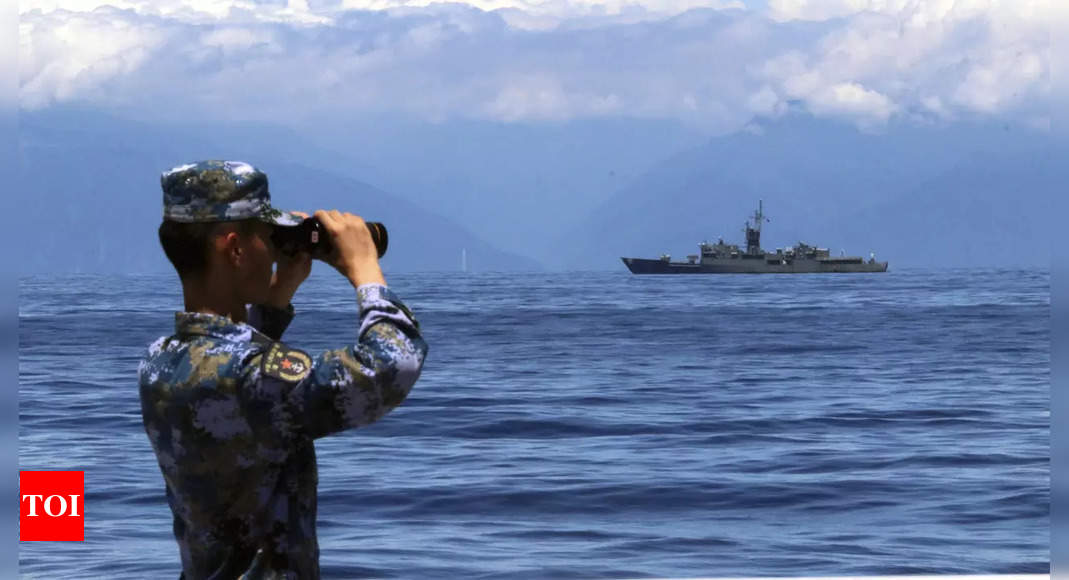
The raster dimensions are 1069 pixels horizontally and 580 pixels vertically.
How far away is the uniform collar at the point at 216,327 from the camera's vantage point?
99.7 inches

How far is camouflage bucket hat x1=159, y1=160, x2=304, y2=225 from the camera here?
2.49 meters

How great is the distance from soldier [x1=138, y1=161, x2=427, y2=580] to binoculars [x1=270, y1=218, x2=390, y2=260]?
0.02m

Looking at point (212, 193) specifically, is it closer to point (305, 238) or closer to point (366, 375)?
point (305, 238)

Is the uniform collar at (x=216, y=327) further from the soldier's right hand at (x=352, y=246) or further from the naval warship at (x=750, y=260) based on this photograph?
the naval warship at (x=750, y=260)

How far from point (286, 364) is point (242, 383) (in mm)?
105

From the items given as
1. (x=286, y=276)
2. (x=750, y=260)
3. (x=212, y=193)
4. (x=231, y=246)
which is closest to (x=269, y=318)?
(x=286, y=276)

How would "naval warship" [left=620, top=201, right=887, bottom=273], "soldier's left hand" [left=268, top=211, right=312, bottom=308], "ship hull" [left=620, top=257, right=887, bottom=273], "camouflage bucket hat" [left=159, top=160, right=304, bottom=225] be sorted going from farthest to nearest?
"ship hull" [left=620, top=257, right=887, bottom=273] → "naval warship" [left=620, top=201, right=887, bottom=273] → "soldier's left hand" [left=268, top=211, right=312, bottom=308] → "camouflage bucket hat" [left=159, top=160, right=304, bottom=225]

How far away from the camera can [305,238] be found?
256 cm

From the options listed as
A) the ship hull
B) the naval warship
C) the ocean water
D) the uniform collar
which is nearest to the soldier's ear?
the uniform collar

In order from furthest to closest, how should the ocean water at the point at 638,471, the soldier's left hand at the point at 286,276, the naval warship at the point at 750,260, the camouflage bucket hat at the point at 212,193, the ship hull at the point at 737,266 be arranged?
the ship hull at the point at 737,266 < the naval warship at the point at 750,260 < the ocean water at the point at 638,471 < the soldier's left hand at the point at 286,276 < the camouflage bucket hat at the point at 212,193

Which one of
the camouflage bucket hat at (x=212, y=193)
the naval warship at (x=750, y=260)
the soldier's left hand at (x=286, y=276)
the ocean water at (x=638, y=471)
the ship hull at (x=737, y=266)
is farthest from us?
the ship hull at (x=737, y=266)

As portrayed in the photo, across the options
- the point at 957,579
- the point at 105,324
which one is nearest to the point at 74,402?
the point at 957,579

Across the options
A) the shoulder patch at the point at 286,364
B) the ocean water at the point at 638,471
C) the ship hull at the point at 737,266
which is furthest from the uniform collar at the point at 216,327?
the ship hull at the point at 737,266

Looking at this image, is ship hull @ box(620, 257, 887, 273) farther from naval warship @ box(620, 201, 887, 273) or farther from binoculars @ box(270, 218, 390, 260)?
binoculars @ box(270, 218, 390, 260)
